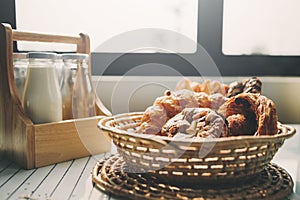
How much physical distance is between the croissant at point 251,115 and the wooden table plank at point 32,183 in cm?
35

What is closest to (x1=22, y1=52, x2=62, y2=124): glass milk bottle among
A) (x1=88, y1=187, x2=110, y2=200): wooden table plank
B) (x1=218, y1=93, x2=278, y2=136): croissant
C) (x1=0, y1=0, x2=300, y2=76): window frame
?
(x1=88, y1=187, x2=110, y2=200): wooden table plank

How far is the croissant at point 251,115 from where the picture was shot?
1.86ft

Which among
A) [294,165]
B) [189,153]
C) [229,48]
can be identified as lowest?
[294,165]

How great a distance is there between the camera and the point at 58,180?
625 mm

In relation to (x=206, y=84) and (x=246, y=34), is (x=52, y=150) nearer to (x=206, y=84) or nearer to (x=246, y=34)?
(x=206, y=84)

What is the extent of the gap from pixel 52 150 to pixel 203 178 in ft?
1.20

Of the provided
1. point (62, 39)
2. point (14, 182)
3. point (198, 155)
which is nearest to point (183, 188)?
point (198, 155)

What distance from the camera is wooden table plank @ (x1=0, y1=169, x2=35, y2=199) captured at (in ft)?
1.83

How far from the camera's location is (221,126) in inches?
21.2

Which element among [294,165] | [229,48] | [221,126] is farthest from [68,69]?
[229,48]

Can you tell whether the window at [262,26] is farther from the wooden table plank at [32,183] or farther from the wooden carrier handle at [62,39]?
the wooden table plank at [32,183]

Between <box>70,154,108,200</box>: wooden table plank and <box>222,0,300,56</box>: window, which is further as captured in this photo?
<box>222,0,300,56</box>: window

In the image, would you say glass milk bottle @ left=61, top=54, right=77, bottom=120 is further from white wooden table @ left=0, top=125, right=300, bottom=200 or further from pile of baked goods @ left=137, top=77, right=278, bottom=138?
pile of baked goods @ left=137, top=77, right=278, bottom=138

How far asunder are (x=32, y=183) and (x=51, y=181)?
0.11 ft
